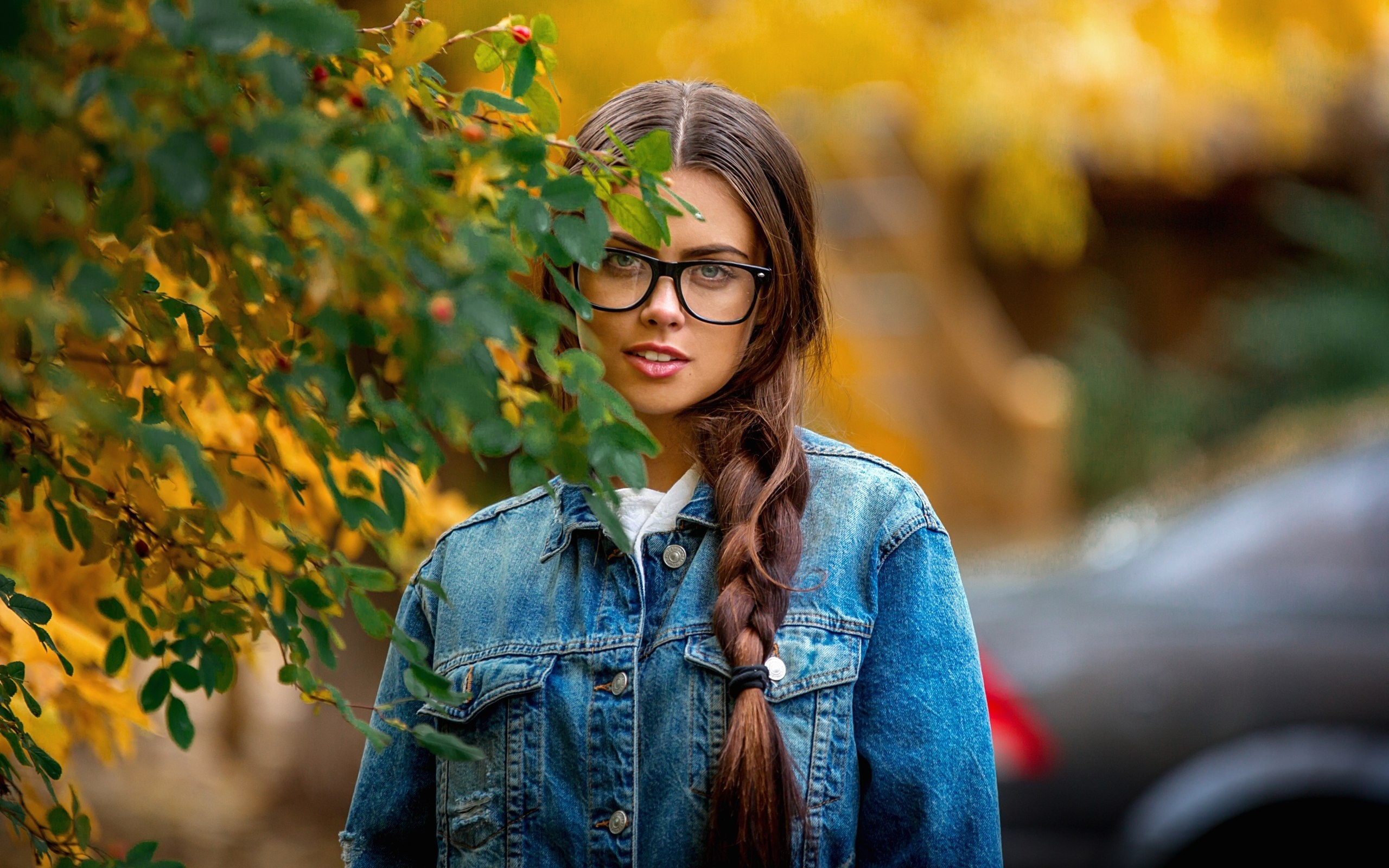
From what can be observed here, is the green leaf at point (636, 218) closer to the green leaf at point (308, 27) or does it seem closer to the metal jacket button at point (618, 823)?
the green leaf at point (308, 27)

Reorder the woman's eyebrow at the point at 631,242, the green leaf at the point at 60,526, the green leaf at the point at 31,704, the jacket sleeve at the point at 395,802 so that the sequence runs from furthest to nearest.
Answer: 1. the jacket sleeve at the point at 395,802
2. the woman's eyebrow at the point at 631,242
3. the green leaf at the point at 31,704
4. the green leaf at the point at 60,526

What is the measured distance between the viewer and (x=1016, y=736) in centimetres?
297

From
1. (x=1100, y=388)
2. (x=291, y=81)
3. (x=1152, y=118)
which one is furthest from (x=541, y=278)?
(x=1100, y=388)

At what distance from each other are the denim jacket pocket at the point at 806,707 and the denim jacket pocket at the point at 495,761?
0.19 metres

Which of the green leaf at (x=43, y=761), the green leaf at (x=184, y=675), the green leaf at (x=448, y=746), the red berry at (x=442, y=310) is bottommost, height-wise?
the green leaf at (x=448, y=746)

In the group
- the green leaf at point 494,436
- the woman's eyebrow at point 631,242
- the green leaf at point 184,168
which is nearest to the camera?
the green leaf at point 184,168

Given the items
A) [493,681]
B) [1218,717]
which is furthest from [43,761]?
[1218,717]

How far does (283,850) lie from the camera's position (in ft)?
13.6

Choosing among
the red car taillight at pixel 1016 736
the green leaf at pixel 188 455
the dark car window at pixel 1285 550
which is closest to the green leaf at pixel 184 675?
the green leaf at pixel 188 455

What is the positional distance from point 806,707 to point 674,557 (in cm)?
24

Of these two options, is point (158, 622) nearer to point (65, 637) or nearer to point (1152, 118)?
point (65, 637)

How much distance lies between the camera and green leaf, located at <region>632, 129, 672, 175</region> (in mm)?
1076

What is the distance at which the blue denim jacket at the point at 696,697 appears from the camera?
1317 millimetres

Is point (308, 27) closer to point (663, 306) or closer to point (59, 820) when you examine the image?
point (663, 306)
